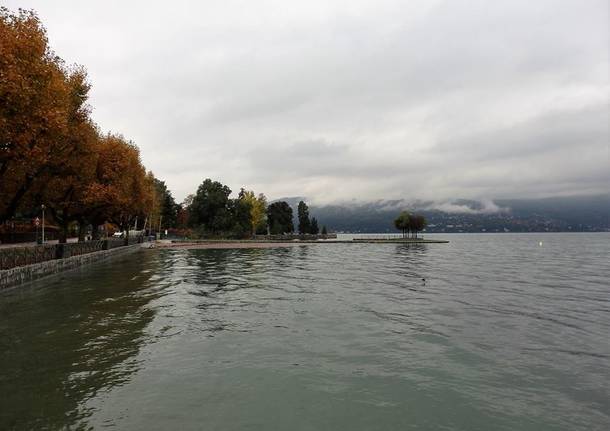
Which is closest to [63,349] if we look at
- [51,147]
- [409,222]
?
[51,147]

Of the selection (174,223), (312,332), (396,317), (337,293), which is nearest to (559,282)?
(337,293)

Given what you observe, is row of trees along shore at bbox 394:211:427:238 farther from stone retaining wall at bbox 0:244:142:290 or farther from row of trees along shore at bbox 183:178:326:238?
stone retaining wall at bbox 0:244:142:290

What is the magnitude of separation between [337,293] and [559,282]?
884 inches

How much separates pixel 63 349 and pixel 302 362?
28.1 feet

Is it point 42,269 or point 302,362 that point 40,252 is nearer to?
point 42,269

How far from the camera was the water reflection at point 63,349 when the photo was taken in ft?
32.8

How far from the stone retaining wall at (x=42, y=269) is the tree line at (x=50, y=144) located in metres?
5.76

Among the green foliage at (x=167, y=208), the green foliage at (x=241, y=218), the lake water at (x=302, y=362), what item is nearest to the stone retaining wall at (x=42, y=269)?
the lake water at (x=302, y=362)

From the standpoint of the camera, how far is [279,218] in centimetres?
16612

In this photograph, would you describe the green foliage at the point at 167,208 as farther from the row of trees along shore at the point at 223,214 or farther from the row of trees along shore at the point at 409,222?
the row of trees along shore at the point at 409,222

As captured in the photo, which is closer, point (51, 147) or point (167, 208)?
point (51, 147)

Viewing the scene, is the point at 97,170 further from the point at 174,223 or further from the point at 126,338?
the point at 174,223

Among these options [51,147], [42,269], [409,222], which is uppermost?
[51,147]

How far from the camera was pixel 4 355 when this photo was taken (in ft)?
46.4
